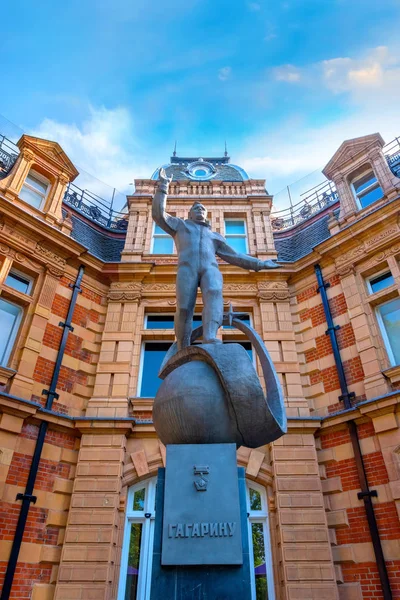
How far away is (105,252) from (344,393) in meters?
8.81

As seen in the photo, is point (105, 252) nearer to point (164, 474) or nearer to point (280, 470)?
point (280, 470)

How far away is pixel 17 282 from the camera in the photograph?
1094cm

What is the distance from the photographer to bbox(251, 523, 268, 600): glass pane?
8141 millimetres

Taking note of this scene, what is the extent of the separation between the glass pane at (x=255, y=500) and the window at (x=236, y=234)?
780cm

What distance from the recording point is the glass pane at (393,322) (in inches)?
389

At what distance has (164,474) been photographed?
14.1 feet

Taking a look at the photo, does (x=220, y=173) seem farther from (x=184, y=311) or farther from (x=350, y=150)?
(x=184, y=311)

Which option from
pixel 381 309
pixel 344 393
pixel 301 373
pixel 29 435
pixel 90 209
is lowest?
pixel 29 435

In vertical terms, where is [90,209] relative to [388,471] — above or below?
above

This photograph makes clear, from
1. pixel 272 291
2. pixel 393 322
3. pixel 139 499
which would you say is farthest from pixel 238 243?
pixel 139 499

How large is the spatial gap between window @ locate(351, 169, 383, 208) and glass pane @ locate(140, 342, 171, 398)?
7.78 metres

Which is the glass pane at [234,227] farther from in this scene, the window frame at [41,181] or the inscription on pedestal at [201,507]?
the inscription on pedestal at [201,507]

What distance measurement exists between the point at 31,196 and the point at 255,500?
35.6 ft

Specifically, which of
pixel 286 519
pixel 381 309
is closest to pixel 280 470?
pixel 286 519
